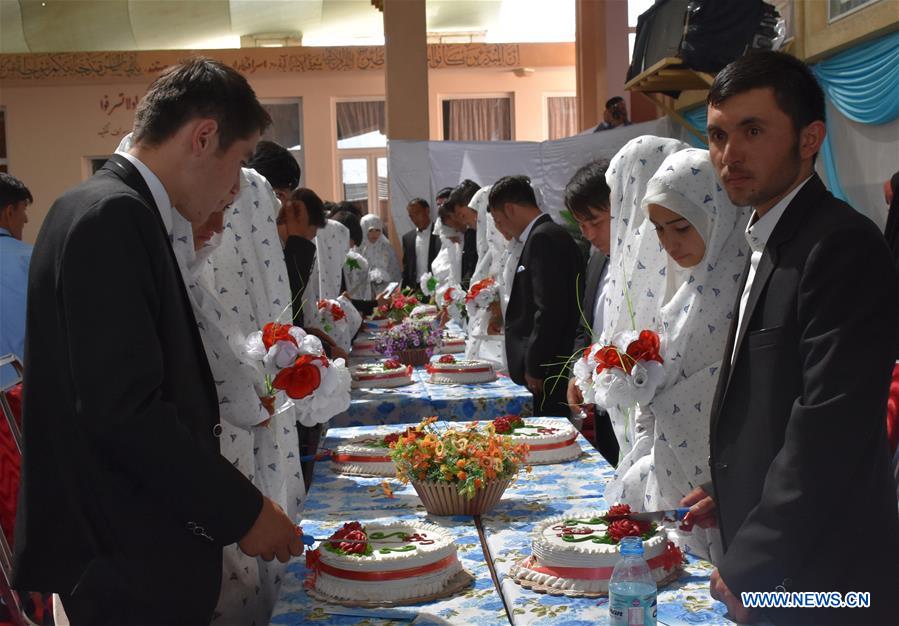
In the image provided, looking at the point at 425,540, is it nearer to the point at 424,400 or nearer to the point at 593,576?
the point at 593,576

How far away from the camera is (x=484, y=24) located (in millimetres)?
17047

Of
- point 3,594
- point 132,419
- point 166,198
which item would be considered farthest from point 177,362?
point 3,594

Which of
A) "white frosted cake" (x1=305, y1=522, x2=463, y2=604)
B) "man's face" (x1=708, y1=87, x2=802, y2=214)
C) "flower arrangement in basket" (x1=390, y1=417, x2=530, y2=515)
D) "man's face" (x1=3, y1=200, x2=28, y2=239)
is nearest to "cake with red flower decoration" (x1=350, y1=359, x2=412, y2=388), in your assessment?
"man's face" (x1=3, y1=200, x2=28, y2=239)

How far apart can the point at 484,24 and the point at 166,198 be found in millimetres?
16113

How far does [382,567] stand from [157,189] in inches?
31.1

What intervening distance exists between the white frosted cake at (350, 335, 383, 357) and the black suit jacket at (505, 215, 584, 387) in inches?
61.6

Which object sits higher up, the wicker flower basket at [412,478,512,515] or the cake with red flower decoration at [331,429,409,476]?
the wicker flower basket at [412,478,512,515]

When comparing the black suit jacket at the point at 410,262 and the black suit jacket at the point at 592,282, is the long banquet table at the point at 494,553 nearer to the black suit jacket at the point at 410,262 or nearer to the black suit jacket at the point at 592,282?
the black suit jacket at the point at 592,282

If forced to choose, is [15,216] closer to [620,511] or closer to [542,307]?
[542,307]

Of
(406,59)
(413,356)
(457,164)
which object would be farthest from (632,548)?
(406,59)

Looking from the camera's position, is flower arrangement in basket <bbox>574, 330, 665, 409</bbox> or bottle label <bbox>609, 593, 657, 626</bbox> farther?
flower arrangement in basket <bbox>574, 330, 665, 409</bbox>

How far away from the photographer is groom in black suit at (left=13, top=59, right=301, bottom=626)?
1480 millimetres

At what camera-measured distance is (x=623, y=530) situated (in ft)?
6.13

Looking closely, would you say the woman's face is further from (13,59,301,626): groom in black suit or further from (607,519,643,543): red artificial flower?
(13,59,301,626): groom in black suit
